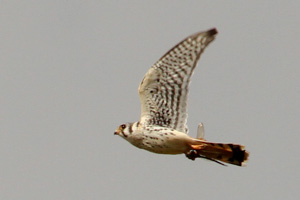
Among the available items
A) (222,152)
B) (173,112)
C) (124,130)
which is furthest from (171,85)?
(222,152)

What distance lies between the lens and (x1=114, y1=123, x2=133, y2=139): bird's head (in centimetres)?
2723

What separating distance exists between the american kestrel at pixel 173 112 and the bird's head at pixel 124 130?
1.5 inches

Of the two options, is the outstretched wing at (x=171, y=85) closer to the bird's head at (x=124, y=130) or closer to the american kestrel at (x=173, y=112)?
the american kestrel at (x=173, y=112)

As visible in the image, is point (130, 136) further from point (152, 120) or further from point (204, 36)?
point (204, 36)

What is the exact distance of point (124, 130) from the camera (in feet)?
89.7

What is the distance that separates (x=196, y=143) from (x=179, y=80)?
48.1 inches

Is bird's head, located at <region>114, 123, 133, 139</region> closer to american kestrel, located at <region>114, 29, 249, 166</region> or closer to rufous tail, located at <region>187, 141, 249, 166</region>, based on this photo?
american kestrel, located at <region>114, 29, 249, 166</region>

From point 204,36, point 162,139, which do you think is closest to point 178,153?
point 162,139

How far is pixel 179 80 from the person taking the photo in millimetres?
26734

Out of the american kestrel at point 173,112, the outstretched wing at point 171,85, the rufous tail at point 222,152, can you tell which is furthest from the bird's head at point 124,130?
the rufous tail at point 222,152

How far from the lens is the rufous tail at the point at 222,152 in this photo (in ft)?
86.9

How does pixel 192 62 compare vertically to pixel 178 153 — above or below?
above

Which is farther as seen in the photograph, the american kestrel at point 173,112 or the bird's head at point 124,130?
the bird's head at point 124,130

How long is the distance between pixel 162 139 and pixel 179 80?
1.15 meters
